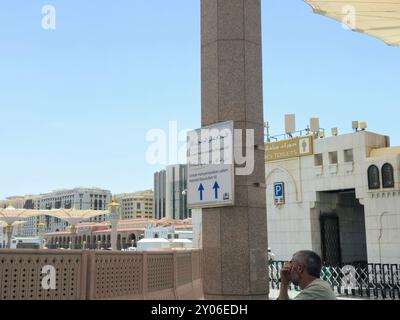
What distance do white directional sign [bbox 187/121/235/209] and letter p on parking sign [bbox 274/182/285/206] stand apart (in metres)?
17.5

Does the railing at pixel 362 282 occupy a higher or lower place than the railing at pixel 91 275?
lower

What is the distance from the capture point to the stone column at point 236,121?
7086 mm

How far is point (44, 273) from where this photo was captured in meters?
6.96

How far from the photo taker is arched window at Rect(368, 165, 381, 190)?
811 inches

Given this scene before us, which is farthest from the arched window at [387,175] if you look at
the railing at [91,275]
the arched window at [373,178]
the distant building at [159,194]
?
the distant building at [159,194]

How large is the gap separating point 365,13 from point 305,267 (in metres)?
16.0

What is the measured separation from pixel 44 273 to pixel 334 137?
18016 mm

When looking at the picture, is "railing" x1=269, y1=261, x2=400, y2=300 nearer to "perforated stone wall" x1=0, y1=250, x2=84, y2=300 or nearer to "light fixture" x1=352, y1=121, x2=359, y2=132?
"light fixture" x1=352, y1=121, x2=359, y2=132

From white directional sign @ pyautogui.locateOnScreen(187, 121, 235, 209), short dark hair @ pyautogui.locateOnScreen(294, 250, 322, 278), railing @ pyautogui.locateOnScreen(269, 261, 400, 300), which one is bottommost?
railing @ pyautogui.locateOnScreen(269, 261, 400, 300)

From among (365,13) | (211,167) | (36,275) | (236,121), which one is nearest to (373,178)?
(365,13)

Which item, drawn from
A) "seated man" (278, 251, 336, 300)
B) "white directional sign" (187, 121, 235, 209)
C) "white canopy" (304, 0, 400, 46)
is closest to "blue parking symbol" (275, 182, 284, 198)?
"white canopy" (304, 0, 400, 46)

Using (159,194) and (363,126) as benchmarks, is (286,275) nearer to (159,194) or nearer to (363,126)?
(363,126)

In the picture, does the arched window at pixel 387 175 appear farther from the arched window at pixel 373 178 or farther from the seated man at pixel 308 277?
the seated man at pixel 308 277

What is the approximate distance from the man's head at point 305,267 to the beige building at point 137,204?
449ft
